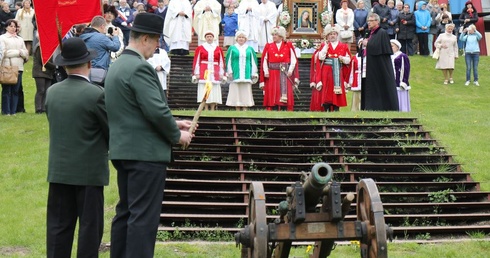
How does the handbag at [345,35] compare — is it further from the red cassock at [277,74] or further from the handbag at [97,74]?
the handbag at [97,74]

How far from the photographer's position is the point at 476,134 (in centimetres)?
1609

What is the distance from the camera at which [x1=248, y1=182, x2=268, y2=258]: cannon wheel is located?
25.4 feet

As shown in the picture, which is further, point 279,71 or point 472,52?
point 472,52

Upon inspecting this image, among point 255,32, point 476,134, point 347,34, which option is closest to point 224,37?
point 255,32

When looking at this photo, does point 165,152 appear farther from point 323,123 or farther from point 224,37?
point 224,37

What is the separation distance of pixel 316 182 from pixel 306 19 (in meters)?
21.5

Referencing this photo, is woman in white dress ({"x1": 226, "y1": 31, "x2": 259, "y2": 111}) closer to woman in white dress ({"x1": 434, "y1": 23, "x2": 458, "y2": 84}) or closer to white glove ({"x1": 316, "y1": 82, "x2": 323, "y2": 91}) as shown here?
white glove ({"x1": 316, "y1": 82, "x2": 323, "y2": 91})

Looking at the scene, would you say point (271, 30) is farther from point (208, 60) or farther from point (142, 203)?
point (142, 203)

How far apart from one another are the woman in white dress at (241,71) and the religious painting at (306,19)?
713 cm

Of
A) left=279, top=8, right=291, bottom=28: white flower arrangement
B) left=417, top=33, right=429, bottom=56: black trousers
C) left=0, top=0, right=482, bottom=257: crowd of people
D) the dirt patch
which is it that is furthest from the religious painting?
the dirt patch

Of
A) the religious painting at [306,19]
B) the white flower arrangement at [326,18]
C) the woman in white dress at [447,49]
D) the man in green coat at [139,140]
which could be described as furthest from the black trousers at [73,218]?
the woman in white dress at [447,49]

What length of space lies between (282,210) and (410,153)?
6533 millimetres

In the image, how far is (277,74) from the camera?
21344mm

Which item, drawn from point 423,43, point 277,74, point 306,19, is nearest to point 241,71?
point 277,74
